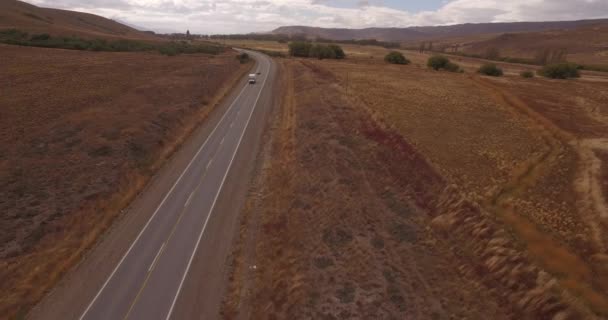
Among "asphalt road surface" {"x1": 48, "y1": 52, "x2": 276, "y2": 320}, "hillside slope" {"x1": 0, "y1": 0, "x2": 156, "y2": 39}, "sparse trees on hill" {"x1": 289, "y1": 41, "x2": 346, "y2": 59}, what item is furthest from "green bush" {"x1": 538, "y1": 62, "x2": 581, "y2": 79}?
"hillside slope" {"x1": 0, "y1": 0, "x2": 156, "y2": 39}

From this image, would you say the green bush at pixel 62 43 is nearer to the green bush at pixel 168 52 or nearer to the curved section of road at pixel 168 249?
the green bush at pixel 168 52

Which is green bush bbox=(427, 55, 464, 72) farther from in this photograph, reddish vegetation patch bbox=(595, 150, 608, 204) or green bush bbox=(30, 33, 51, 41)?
green bush bbox=(30, 33, 51, 41)

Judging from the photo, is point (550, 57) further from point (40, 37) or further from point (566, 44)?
point (40, 37)

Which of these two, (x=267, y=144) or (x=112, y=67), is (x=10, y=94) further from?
(x=267, y=144)

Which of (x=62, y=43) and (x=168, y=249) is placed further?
(x=62, y=43)

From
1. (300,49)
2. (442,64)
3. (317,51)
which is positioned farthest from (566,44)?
(300,49)

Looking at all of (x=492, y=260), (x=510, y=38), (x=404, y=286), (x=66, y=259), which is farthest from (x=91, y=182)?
(x=510, y=38)
